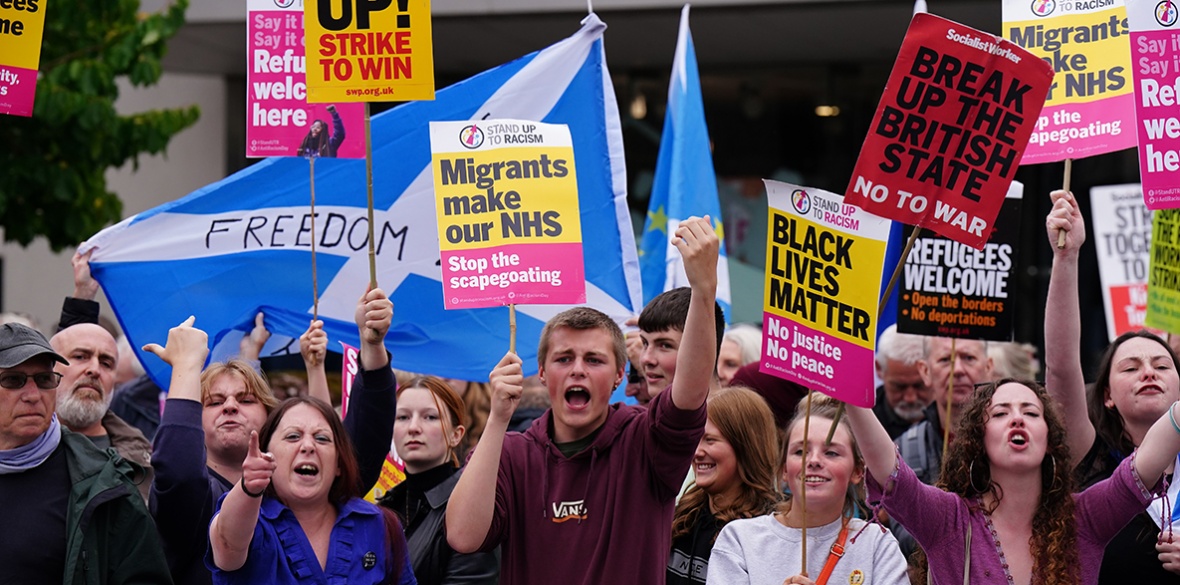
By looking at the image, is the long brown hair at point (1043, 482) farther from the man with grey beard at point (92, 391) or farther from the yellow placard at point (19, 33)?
the yellow placard at point (19, 33)

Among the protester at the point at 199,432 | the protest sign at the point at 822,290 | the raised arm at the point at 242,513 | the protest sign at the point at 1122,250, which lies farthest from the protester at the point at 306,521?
the protest sign at the point at 1122,250

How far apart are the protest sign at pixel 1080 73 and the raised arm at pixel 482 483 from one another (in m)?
2.42

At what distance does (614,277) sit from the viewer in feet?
23.4

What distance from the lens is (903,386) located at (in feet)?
25.8

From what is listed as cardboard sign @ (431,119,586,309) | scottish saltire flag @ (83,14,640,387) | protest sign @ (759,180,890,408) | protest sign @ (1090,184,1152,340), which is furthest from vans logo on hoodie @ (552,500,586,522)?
protest sign @ (1090,184,1152,340)

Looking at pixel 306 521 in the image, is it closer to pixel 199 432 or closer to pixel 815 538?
pixel 199 432

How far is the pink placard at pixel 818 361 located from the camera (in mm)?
4484

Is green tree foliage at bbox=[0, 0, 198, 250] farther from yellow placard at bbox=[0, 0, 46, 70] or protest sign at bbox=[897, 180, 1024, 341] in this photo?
protest sign at bbox=[897, 180, 1024, 341]

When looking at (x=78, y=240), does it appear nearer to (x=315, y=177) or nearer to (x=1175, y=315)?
(x=315, y=177)

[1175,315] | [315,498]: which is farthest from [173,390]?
[1175,315]

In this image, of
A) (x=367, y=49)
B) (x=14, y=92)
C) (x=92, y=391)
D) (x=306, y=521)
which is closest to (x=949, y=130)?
(x=367, y=49)

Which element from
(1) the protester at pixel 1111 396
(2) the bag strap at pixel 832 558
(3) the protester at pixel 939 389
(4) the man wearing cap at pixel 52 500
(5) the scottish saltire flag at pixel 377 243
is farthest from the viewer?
(5) the scottish saltire flag at pixel 377 243

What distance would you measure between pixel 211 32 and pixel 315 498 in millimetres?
11306

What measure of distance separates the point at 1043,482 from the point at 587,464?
1.45 m
